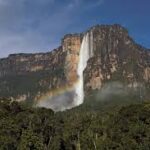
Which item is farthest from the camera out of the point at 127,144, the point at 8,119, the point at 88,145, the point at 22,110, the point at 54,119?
the point at 22,110

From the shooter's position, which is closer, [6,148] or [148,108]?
[6,148]

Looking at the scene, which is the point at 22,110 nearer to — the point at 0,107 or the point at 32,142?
the point at 0,107

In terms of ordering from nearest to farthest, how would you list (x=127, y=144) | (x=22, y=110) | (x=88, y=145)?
(x=127, y=144) → (x=88, y=145) → (x=22, y=110)

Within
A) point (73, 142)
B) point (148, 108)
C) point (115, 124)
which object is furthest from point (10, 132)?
point (148, 108)

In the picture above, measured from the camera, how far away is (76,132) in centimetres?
9131

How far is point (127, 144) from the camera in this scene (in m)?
78.8

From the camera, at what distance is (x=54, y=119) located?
10100 centimetres

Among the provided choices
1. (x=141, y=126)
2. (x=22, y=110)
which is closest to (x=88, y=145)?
(x=141, y=126)

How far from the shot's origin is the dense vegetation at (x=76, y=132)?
81.1 meters

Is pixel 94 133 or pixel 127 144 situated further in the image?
pixel 94 133

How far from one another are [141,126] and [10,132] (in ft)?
71.7

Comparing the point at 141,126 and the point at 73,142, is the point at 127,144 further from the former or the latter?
the point at 73,142

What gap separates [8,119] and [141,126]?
24633mm

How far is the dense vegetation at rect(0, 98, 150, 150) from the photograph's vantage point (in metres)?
81.1
